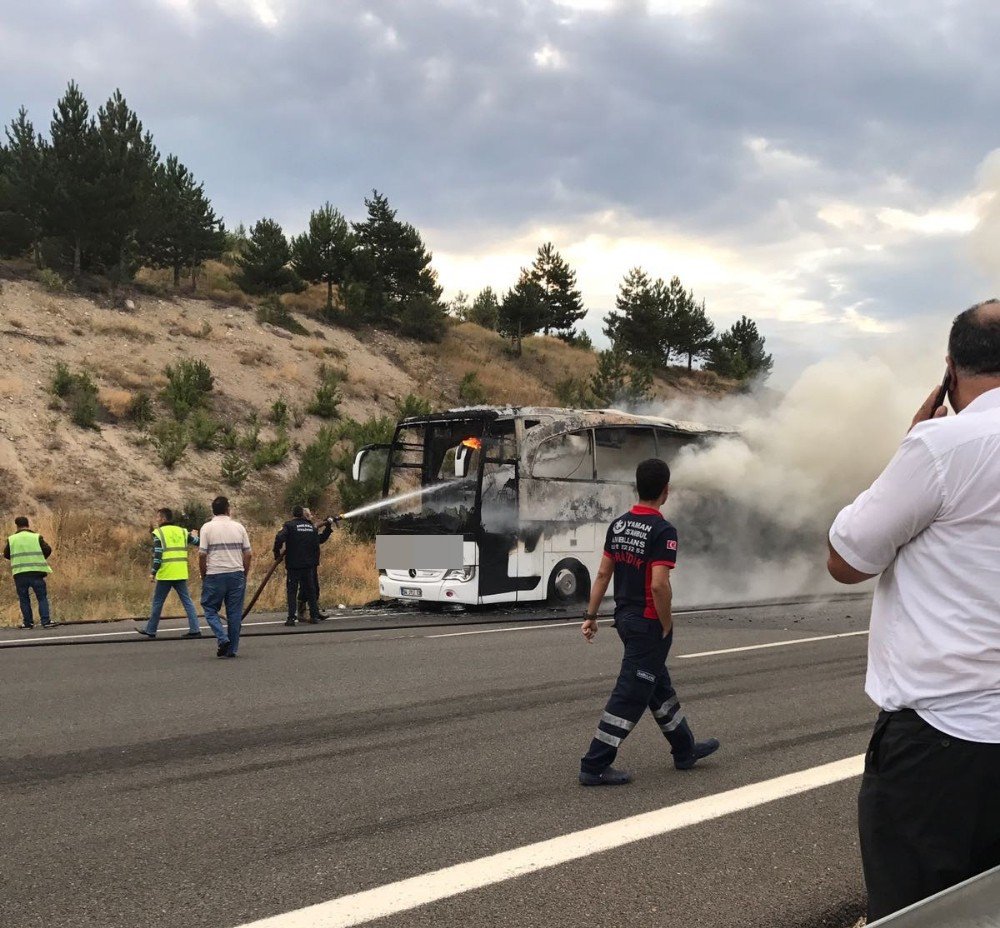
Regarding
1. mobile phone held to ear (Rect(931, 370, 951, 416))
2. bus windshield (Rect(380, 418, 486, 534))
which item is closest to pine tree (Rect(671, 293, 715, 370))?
bus windshield (Rect(380, 418, 486, 534))

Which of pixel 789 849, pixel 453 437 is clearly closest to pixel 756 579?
pixel 453 437

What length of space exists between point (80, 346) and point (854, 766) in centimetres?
3217

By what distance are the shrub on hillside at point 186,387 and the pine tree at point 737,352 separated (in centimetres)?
2745

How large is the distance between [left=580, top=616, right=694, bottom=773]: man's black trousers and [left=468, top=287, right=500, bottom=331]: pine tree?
58.9 meters

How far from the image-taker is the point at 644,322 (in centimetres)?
5366

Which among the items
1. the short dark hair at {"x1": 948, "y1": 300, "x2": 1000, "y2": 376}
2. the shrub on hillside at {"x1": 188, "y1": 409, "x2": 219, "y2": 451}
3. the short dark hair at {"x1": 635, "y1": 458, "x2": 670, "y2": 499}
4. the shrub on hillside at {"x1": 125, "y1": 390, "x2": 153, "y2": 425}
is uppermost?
the shrub on hillside at {"x1": 125, "y1": 390, "x2": 153, "y2": 425}

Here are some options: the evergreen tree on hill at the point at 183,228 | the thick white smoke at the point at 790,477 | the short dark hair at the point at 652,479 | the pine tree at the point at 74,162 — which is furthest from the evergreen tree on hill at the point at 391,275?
the short dark hair at the point at 652,479

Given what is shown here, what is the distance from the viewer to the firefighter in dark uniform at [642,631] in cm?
550

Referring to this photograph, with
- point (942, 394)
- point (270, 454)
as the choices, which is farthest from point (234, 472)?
point (942, 394)

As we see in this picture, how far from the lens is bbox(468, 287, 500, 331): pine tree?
67.2 m

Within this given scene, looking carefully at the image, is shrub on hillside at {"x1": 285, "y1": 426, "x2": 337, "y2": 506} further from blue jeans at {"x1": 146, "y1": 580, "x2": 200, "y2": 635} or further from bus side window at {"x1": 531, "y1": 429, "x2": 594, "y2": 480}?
blue jeans at {"x1": 146, "y1": 580, "x2": 200, "y2": 635}

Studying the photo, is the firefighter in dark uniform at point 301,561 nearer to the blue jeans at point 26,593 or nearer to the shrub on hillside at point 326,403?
the blue jeans at point 26,593

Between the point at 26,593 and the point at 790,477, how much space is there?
12.5 metres

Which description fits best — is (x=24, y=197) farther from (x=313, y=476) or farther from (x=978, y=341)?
(x=978, y=341)
